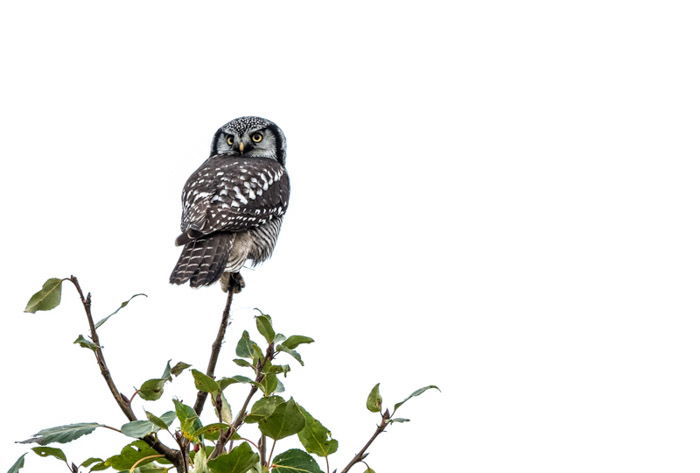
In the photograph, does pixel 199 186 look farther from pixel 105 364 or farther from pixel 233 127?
pixel 105 364

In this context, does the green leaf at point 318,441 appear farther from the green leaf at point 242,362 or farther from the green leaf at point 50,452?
the green leaf at point 50,452

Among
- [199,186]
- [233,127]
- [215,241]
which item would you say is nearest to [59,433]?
[215,241]

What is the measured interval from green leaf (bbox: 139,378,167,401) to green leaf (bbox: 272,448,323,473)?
0.27m

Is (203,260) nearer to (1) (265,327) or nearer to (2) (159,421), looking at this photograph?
(1) (265,327)

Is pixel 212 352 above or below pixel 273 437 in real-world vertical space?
above

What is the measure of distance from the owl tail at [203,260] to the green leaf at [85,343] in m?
3.09

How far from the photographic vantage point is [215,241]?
5590 mm

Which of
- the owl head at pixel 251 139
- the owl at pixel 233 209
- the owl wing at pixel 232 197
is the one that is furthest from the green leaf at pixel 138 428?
the owl head at pixel 251 139

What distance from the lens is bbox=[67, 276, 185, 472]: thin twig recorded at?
176 centimetres

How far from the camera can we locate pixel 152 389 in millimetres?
1932

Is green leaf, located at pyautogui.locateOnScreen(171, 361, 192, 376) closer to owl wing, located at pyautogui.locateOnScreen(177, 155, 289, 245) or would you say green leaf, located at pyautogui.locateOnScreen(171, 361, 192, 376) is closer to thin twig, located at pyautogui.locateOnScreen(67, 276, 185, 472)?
thin twig, located at pyautogui.locateOnScreen(67, 276, 185, 472)

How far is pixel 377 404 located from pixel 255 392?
28 cm

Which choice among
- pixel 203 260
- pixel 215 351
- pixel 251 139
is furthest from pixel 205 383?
pixel 251 139

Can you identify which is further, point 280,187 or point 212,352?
point 280,187
